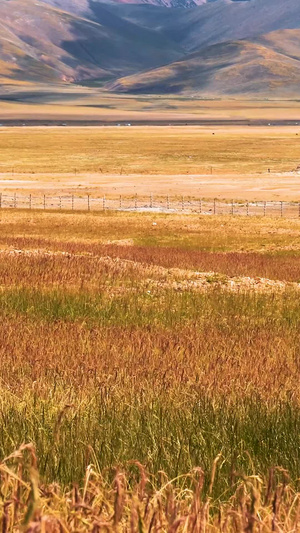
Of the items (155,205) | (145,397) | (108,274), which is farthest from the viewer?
(155,205)

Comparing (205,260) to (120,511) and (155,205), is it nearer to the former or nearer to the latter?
(120,511)

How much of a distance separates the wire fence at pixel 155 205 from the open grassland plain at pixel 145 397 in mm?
47048

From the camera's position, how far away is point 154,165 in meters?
125

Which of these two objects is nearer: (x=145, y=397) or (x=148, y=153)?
(x=145, y=397)

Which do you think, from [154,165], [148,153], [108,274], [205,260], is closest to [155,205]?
[205,260]

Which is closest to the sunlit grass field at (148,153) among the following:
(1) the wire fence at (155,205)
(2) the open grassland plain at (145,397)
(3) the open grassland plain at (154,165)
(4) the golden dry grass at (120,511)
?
(3) the open grassland plain at (154,165)

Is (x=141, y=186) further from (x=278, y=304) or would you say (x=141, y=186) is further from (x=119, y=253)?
(x=278, y=304)

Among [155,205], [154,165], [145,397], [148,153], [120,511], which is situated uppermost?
[148,153]

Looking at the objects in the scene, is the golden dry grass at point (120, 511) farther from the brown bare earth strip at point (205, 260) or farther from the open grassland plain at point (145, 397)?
A: the brown bare earth strip at point (205, 260)

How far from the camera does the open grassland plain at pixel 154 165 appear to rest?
93.8 meters

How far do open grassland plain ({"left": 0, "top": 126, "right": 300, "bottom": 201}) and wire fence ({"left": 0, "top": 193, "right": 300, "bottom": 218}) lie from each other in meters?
4.76

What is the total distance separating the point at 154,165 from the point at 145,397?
118 m

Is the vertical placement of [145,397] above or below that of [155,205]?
above

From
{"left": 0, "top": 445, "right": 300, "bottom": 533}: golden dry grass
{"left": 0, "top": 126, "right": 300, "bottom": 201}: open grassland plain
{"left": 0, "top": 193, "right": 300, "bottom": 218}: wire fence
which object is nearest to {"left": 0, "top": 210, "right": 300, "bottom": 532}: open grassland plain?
{"left": 0, "top": 445, "right": 300, "bottom": 533}: golden dry grass
